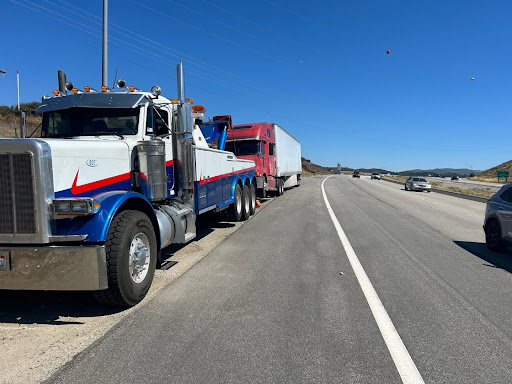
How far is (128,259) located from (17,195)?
1385 millimetres

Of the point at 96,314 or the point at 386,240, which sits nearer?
the point at 96,314

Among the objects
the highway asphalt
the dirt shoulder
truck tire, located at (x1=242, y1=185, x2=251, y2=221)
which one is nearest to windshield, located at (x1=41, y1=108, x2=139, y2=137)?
the dirt shoulder

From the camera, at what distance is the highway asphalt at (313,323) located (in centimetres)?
306

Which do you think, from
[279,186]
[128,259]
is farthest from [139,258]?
[279,186]

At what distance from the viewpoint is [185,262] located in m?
6.70

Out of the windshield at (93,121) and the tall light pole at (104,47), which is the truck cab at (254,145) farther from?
the windshield at (93,121)

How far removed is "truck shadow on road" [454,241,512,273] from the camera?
260 inches

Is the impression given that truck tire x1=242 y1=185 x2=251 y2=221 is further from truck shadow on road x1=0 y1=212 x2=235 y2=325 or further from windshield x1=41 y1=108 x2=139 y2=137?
truck shadow on road x1=0 y1=212 x2=235 y2=325

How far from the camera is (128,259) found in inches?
172

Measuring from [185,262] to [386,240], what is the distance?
4921mm

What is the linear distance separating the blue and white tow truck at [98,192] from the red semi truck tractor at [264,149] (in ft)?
27.0

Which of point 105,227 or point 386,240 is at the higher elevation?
point 105,227

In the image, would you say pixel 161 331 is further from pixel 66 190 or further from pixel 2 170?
pixel 2 170

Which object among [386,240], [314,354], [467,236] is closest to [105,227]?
[314,354]
